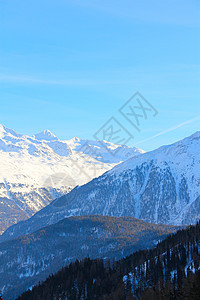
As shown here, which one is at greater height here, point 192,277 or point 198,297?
point 192,277

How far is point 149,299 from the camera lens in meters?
187

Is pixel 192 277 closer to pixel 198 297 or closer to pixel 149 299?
pixel 149 299

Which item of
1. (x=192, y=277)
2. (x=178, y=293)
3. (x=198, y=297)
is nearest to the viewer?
(x=198, y=297)

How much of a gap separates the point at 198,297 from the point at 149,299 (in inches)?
1425

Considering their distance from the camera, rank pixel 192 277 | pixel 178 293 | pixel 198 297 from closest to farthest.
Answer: pixel 198 297
pixel 178 293
pixel 192 277

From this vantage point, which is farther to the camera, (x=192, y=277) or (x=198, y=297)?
(x=192, y=277)

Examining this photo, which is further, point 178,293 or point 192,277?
point 192,277

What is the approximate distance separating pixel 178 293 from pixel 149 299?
14.6m

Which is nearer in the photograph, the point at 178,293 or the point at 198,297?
the point at 198,297

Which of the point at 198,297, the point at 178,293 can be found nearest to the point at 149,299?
the point at 178,293

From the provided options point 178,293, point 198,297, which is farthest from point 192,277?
point 198,297

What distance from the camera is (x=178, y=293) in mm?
177875

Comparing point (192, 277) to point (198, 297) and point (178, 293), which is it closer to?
point (178, 293)
